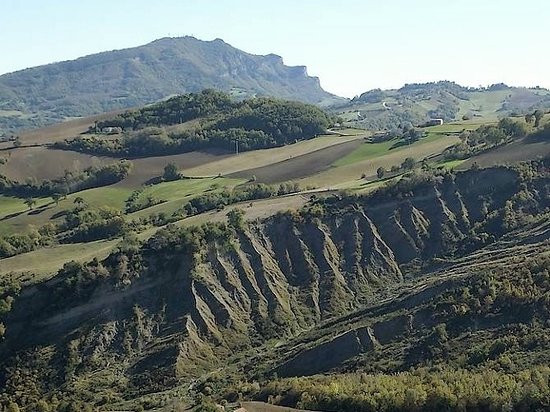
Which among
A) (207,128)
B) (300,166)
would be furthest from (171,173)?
(207,128)

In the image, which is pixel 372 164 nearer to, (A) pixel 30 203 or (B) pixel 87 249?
(B) pixel 87 249

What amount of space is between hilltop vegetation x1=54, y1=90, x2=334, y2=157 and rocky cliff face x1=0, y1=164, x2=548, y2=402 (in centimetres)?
6449

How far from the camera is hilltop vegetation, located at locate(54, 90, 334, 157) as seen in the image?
147m

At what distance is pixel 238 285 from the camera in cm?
7456

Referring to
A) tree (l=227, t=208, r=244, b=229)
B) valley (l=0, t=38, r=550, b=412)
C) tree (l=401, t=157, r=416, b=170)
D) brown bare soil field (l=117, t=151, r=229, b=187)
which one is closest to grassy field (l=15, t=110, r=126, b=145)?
brown bare soil field (l=117, t=151, r=229, b=187)

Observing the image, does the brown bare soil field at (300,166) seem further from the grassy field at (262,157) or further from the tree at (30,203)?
the tree at (30,203)

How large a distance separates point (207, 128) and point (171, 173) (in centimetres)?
3039

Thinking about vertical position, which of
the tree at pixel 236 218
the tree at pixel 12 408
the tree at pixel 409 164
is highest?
the tree at pixel 409 164

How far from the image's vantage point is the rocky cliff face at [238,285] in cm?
6562

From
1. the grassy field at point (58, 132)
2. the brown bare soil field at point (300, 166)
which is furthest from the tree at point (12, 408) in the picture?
the grassy field at point (58, 132)

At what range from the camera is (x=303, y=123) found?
154 m

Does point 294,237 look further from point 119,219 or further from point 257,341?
point 119,219

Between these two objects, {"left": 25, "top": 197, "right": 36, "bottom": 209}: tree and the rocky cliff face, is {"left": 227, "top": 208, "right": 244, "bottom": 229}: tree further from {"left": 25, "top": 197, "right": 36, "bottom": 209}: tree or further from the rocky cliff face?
{"left": 25, "top": 197, "right": 36, "bottom": 209}: tree

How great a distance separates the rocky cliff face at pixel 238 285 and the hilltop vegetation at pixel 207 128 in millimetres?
64491
